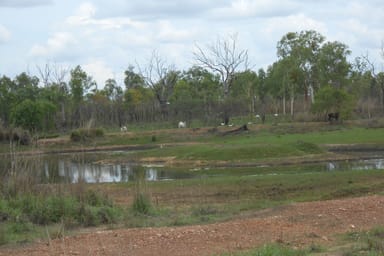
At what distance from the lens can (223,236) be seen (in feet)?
41.5

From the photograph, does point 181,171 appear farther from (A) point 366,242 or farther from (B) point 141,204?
(A) point 366,242

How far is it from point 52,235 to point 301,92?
84523 mm

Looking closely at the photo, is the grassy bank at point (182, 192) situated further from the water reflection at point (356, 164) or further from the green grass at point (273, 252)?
the green grass at point (273, 252)

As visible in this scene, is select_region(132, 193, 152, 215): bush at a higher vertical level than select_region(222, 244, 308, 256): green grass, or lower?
lower

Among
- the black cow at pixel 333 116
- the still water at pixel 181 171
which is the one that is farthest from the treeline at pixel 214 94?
the still water at pixel 181 171

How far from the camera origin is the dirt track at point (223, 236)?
11.7 metres

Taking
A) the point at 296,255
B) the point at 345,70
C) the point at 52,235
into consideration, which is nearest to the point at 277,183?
the point at 52,235

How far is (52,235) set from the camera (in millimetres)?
13945

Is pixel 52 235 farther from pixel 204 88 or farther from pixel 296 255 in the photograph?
pixel 204 88

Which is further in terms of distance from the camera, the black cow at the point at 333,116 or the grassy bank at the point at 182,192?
the black cow at the point at 333,116

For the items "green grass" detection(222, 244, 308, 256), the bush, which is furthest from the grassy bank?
"green grass" detection(222, 244, 308, 256)

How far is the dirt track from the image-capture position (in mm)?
11734

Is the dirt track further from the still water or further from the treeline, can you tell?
the treeline

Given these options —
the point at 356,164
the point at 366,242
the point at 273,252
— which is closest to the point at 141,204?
the point at 366,242
